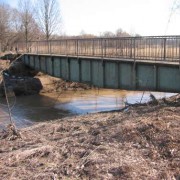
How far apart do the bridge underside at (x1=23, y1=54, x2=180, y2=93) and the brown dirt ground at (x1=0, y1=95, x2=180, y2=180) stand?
7.48 m

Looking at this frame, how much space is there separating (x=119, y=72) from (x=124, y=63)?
0.70 metres

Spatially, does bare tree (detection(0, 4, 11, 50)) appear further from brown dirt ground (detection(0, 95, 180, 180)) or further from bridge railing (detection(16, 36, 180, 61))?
brown dirt ground (detection(0, 95, 180, 180))

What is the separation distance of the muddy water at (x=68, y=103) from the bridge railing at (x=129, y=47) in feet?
10.9

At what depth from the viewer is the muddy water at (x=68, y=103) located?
74.1 ft

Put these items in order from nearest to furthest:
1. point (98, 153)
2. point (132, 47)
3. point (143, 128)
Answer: point (98, 153), point (143, 128), point (132, 47)

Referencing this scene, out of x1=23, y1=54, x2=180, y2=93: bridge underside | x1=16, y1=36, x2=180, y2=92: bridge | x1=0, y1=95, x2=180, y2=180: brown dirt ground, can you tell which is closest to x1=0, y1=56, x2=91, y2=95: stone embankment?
x1=16, y1=36, x2=180, y2=92: bridge

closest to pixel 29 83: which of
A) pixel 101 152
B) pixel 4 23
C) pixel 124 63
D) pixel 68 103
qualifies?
pixel 68 103

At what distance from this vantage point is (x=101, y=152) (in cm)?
729

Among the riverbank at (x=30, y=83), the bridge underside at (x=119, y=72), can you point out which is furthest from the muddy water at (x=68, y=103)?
the bridge underside at (x=119, y=72)

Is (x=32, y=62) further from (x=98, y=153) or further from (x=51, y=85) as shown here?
(x=98, y=153)

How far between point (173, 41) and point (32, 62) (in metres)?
19.4

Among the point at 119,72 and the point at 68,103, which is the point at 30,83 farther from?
the point at 119,72

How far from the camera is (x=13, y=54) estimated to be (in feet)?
128

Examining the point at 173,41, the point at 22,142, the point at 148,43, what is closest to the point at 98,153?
the point at 22,142
